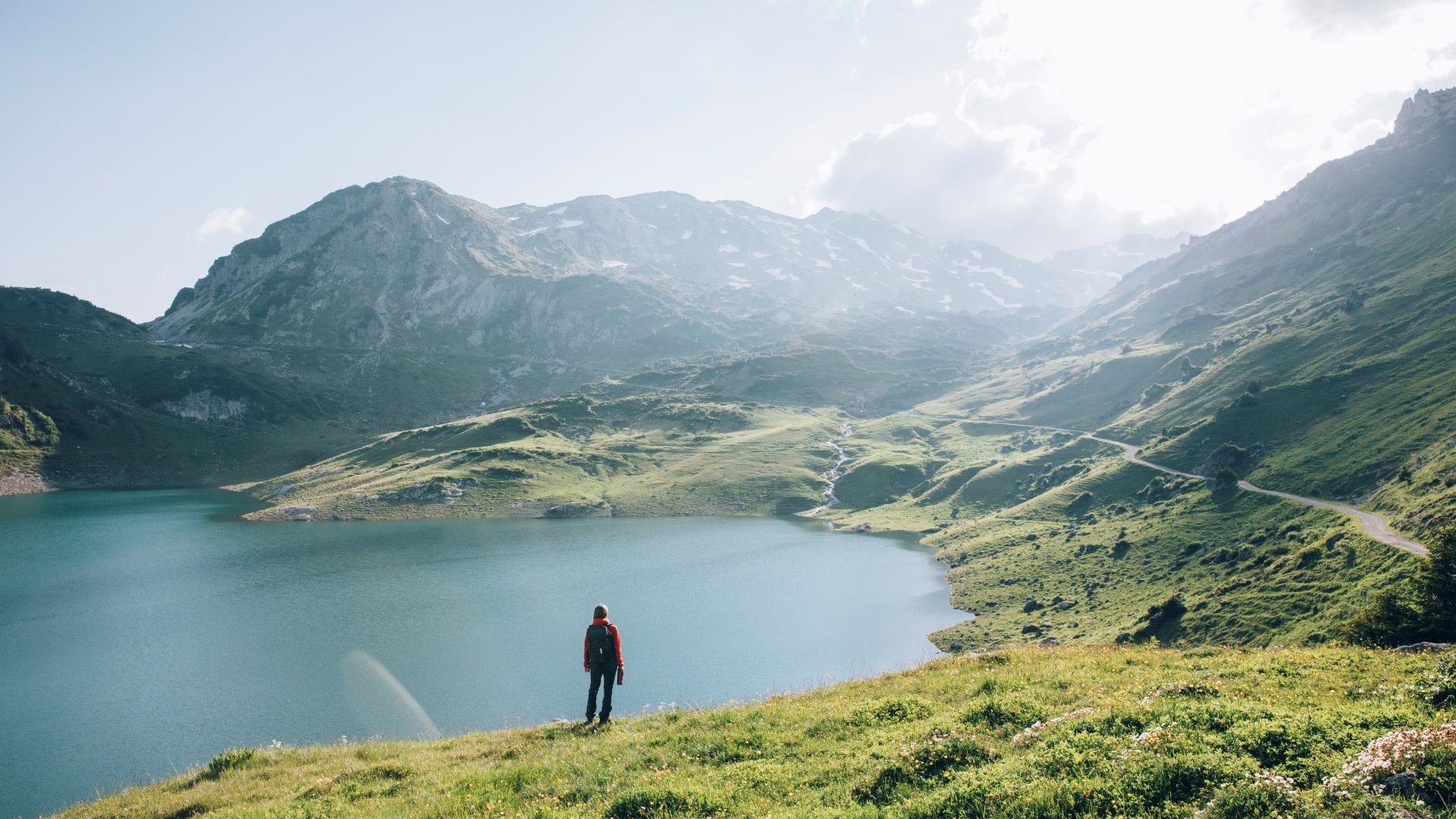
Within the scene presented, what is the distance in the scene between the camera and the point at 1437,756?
11.2 metres

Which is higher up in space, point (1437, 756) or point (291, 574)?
point (1437, 756)

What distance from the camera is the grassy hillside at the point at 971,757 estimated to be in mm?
12344

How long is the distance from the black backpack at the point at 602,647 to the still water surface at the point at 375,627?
1391cm

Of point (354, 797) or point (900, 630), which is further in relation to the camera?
point (900, 630)

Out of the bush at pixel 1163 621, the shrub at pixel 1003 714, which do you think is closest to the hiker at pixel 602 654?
the shrub at pixel 1003 714

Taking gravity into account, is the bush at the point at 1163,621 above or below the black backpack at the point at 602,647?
below

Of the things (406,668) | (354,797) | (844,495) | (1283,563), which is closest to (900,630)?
(1283,563)

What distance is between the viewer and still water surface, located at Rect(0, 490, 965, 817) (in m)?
56.8

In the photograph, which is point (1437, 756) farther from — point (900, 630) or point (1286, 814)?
point (900, 630)

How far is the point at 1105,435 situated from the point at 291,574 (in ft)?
656

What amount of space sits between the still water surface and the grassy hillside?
17.1 metres

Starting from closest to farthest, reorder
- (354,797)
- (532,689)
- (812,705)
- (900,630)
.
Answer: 1. (354,797)
2. (812,705)
3. (532,689)
4. (900,630)

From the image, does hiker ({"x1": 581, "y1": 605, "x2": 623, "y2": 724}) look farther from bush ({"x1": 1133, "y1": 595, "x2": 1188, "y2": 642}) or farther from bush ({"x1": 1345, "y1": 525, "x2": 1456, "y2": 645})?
bush ({"x1": 1133, "y1": 595, "x2": 1188, "y2": 642})

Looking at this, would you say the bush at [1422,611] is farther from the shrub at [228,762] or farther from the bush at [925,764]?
the shrub at [228,762]
